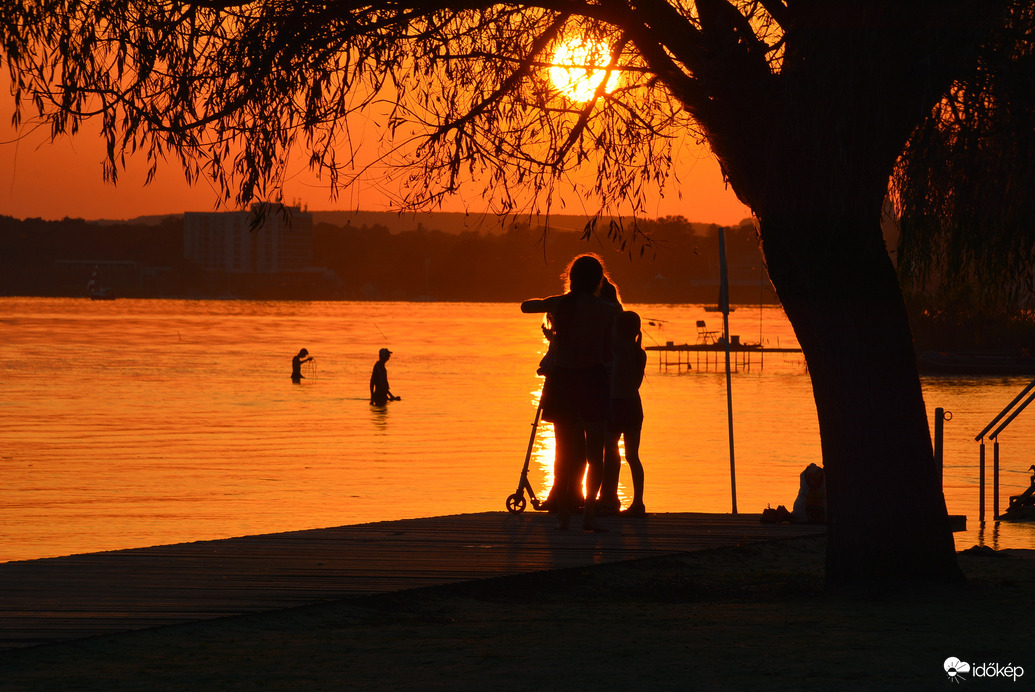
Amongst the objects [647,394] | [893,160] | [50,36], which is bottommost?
[647,394]

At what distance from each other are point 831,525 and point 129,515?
12.3 m

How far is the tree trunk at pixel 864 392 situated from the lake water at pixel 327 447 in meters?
6.93

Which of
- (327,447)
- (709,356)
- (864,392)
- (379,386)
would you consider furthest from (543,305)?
(709,356)

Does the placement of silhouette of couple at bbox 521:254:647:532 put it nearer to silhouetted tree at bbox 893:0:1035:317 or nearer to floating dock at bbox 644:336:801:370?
silhouetted tree at bbox 893:0:1035:317

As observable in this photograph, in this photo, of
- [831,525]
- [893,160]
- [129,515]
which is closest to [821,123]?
[893,160]

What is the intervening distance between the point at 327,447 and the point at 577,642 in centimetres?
2266

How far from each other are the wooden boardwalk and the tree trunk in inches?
54.8

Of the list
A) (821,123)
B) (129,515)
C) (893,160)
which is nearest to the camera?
(821,123)

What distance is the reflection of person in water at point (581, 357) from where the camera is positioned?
25.4ft

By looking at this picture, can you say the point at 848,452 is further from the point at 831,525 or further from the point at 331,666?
the point at 331,666

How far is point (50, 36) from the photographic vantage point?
6828 millimetres

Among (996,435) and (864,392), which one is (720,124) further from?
(996,435)

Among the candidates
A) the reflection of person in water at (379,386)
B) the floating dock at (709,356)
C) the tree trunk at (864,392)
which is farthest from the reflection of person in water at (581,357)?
the floating dock at (709,356)

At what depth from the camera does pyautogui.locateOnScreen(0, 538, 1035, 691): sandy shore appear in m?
4.75
